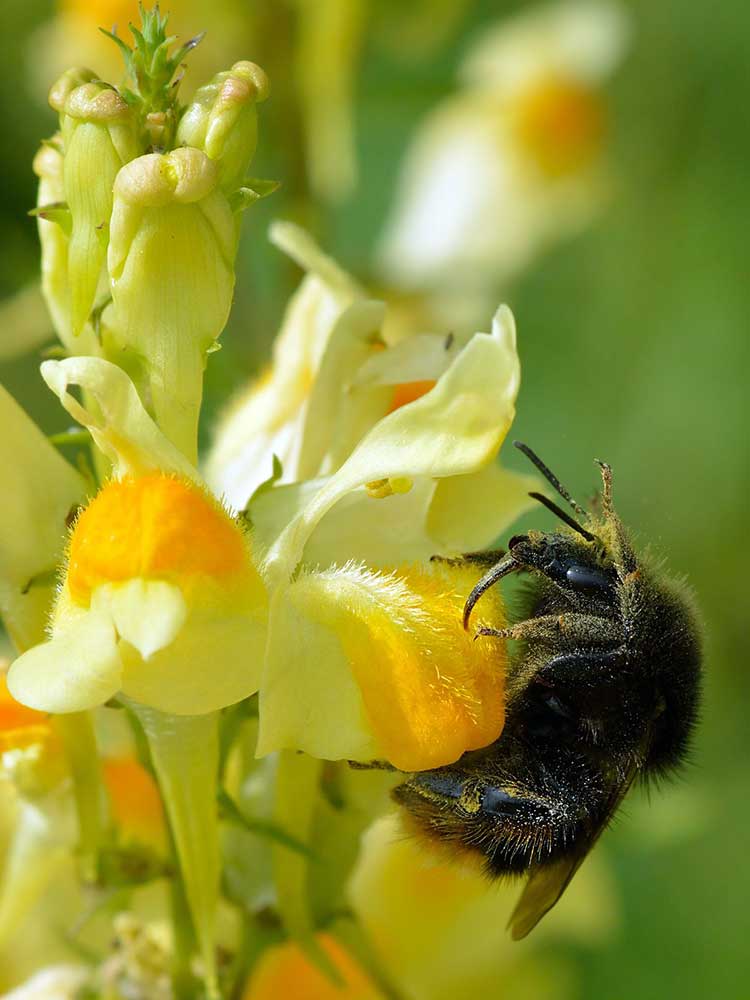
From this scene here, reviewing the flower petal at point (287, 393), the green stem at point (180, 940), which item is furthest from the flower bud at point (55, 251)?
the green stem at point (180, 940)

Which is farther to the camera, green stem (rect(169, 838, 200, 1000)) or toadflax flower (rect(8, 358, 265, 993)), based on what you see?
green stem (rect(169, 838, 200, 1000))

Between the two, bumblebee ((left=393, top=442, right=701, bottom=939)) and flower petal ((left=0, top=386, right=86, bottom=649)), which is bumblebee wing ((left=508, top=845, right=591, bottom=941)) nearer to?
bumblebee ((left=393, top=442, right=701, bottom=939))

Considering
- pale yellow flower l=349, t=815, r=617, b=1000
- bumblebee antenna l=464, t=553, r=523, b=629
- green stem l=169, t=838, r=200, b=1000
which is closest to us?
bumblebee antenna l=464, t=553, r=523, b=629

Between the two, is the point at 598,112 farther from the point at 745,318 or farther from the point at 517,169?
the point at 745,318

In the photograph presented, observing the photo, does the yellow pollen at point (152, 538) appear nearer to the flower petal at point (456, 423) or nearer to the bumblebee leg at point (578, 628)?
the flower petal at point (456, 423)

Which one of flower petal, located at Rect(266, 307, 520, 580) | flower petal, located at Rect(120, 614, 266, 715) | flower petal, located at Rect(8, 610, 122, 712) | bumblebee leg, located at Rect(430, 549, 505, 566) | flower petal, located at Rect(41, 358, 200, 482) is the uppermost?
flower petal, located at Rect(41, 358, 200, 482)

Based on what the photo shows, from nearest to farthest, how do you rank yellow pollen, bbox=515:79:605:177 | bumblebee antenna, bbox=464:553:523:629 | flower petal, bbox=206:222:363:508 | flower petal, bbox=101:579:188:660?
flower petal, bbox=101:579:188:660 < bumblebee antenna, bbox=464:553:523:629 < flower petal, bbox=206:222:363:508 < yellow pollen, bbox=515:79:605:177

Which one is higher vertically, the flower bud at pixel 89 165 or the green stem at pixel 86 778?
the flower bud at pixel 89 165

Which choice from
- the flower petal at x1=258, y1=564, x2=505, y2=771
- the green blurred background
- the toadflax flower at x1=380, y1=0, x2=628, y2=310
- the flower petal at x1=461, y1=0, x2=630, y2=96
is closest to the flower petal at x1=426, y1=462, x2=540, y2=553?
the flower petal at x1=258, y1=564, x2=505, y2=771
